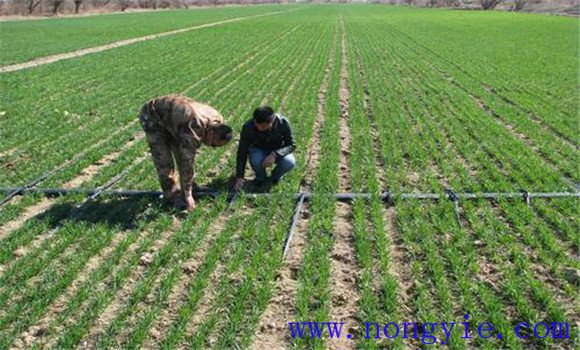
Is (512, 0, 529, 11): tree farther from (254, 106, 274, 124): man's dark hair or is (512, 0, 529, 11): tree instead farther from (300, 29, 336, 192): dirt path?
(254, 106, 274, 124): man's dark hair

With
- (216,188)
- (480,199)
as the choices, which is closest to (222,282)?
(216,188)

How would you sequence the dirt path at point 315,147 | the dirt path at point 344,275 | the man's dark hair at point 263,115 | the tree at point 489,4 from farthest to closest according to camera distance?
the tree at point 489,4, the dirt path at point 315,147, the man's dark hair at point 263,115, the dirt path at point 344,275

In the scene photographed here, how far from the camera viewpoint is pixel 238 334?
445cm

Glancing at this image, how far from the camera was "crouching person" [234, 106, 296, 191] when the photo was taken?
23.4ft

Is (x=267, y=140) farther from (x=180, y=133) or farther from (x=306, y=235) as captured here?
(x=306, y=235)

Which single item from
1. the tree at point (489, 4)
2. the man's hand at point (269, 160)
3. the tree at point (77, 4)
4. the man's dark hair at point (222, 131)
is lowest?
the tree at point (77, 4)

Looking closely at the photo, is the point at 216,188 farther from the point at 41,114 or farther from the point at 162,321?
the point at 41,114

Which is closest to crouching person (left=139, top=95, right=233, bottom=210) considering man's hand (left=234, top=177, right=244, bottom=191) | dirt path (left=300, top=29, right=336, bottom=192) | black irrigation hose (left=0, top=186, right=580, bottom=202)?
black irrigation hose (left=0, top=186, right=580, bottom=202)

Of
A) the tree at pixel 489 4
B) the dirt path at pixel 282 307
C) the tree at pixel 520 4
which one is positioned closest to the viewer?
the dirt path at pixel 282 307

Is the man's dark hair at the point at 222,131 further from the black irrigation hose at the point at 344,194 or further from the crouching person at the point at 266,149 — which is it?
the black irrigation hose at the point at 344,194

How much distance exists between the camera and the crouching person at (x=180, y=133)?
5984 millimetres

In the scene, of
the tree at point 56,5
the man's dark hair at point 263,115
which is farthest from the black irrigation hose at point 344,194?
the tree at point 56,5

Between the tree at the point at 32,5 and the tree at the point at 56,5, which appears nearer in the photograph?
the tree at the point at 32,5

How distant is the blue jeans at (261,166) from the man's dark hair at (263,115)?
99 cm
